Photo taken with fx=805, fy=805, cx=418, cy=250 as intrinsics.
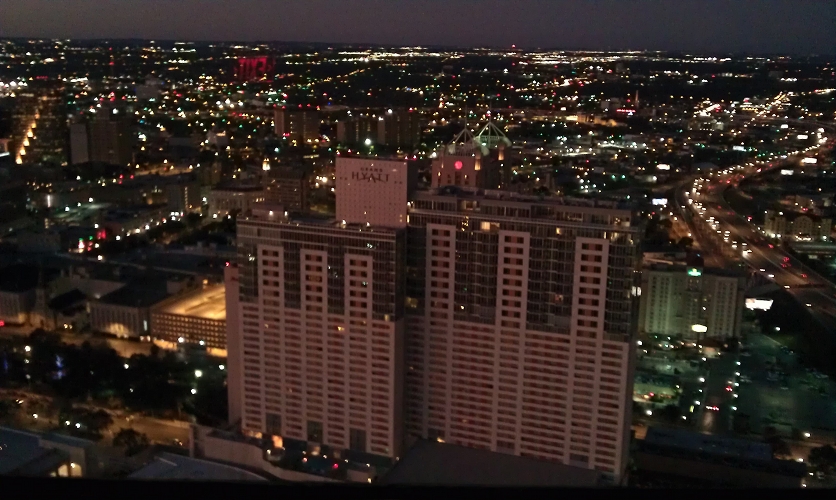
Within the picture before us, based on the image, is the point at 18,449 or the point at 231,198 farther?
the point at 231,198

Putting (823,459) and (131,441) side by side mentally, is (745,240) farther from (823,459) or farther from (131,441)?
(131,441)

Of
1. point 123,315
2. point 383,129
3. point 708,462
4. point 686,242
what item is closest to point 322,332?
point 708,462

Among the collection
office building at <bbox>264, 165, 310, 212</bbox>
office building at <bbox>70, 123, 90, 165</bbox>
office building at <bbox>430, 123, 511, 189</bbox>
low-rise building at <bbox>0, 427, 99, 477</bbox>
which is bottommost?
low-rise building at <bbox>0, 427, 99, 477</bbox>

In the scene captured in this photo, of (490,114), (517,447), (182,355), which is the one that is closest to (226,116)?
(490,114)

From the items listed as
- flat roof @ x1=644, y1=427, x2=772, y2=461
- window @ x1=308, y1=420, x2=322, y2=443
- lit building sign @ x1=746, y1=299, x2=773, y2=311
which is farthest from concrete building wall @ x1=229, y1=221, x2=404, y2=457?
lit building sign @ x1=746, y1=299, x2=773, y2=311

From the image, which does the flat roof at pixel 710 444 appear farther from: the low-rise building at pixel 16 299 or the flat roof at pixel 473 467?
the low-rise building at pixel 16 299

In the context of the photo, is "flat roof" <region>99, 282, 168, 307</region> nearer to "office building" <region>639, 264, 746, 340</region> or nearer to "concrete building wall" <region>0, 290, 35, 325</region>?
"concrete building wall" <region>0, 290, 35, 325</region>
